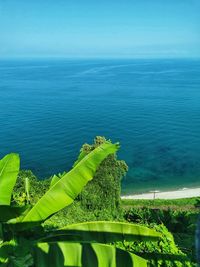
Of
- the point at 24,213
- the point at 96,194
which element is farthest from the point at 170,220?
the point at 24,213

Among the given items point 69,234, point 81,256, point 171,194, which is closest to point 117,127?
point 171,194

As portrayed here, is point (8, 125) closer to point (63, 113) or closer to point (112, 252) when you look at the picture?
point (63, 113)

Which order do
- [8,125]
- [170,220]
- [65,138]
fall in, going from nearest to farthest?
[170,220] → [65,138] → [8,125]

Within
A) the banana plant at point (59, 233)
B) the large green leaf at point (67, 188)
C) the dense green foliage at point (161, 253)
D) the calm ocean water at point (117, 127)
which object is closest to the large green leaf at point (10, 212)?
the banana plant at point (59, 233)

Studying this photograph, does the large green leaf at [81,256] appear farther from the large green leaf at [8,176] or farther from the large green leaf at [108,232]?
the large green leaf at [8,176]

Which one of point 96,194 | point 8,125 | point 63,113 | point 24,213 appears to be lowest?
point 24,213
